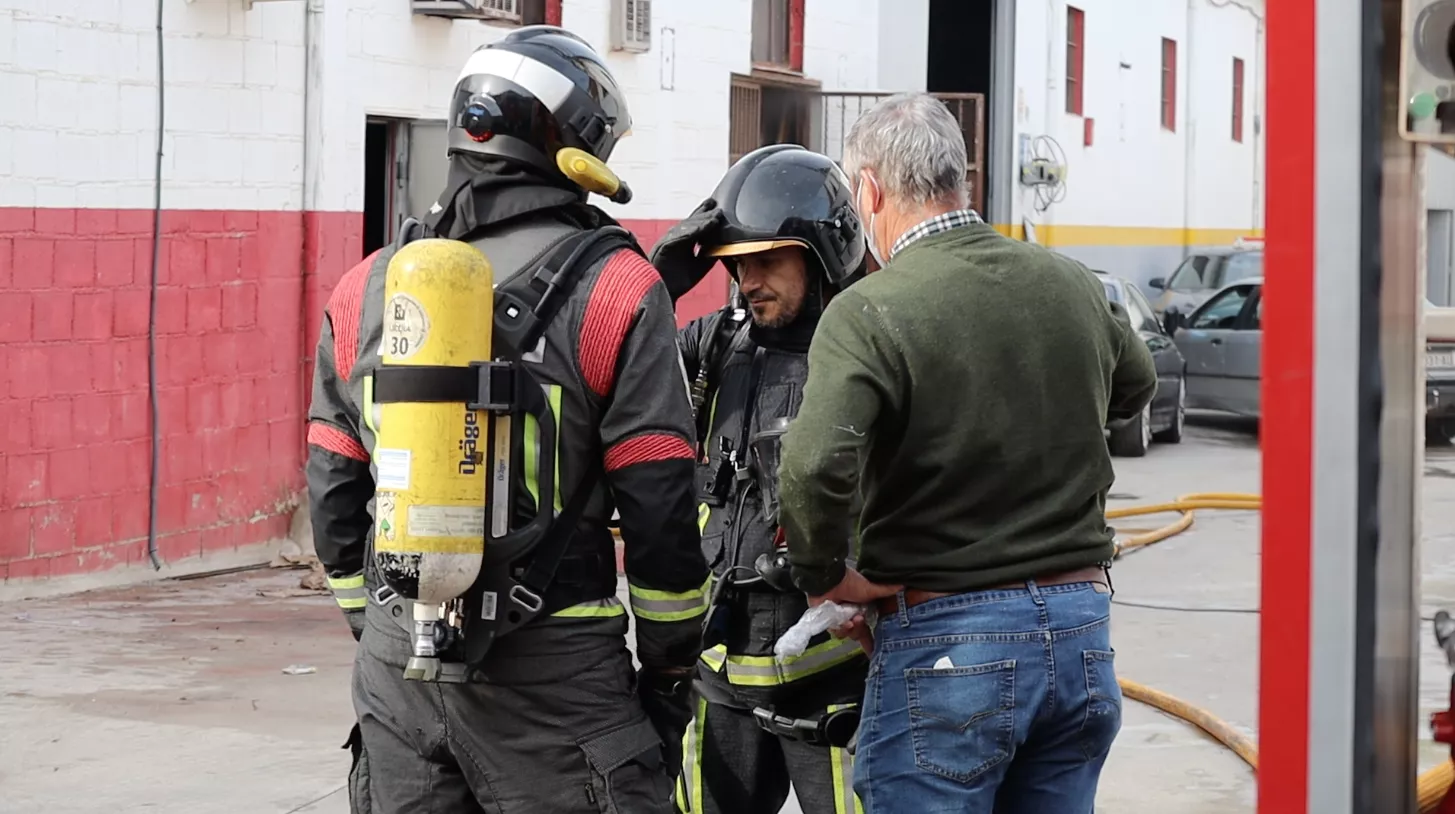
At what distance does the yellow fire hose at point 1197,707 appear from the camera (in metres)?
1.97

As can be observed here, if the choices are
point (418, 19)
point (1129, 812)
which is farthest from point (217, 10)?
point (1129, 812)

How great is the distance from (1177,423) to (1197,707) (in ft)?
31.3

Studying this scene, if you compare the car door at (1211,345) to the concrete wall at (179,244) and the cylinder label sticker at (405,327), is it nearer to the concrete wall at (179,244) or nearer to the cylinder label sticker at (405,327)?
the concrete wall at (179,244)

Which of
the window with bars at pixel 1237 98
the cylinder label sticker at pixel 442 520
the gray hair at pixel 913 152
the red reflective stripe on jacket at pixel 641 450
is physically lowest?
the cylinder label sticker at pixel 442 520

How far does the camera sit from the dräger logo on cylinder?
305 centimetres

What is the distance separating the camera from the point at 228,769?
625 cm

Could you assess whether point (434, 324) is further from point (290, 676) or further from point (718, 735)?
point (290, 676)

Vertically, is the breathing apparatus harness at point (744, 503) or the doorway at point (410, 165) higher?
the doorway at point (410, 165)

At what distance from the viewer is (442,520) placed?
9.93 feet

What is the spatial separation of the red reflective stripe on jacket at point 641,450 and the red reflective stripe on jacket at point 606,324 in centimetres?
10

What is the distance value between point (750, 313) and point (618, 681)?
3.81 feet

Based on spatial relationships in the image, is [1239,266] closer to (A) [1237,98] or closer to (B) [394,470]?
(A) [1237,98]

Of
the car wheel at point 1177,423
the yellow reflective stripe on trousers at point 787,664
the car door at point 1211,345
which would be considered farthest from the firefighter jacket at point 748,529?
the car door at point 1211,345

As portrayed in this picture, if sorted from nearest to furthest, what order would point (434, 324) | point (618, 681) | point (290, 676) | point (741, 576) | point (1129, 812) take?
point (434, 324)
point (618, 681)
point (741, 576)
point (1129, 812)
point (290, 676)
